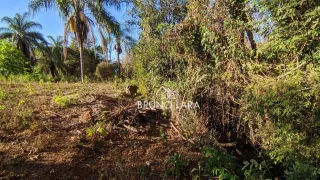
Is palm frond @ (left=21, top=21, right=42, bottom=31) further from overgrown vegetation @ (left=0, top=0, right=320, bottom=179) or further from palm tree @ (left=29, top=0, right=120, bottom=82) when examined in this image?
overgrown vegetation @ (left=0, top=0, right=320, bottom=179)

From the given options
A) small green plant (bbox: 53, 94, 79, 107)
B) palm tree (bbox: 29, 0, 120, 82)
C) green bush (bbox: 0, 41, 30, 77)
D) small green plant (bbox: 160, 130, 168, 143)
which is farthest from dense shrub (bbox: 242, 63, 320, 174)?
green bush (bbox: 0, 41, 30, 77)

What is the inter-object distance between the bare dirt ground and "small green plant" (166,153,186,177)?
0.07 meters

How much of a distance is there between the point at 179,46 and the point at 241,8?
4.26 feet

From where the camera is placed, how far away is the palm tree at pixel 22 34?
16203 millimetres

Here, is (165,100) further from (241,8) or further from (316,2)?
(316,2)

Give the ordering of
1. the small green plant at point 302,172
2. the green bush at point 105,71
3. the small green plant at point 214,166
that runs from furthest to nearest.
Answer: the green bush at point 105,71
the small green plant at point 214,166
the small green plant at point 302,172

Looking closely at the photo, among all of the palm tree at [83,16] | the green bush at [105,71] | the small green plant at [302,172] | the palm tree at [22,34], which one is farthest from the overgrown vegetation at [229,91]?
the palm tree at [22,34]

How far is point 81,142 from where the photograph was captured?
3.11m

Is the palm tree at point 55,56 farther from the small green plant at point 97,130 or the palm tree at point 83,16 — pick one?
the small green plant at point 97,130

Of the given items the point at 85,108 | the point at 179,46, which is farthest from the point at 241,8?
the point at 85,108

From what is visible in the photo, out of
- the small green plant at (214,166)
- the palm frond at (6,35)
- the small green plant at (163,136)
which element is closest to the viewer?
the small green plant at (214,166)

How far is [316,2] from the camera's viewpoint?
9.36 ft

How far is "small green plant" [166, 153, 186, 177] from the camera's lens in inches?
109

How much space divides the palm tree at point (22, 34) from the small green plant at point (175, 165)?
1730cm
